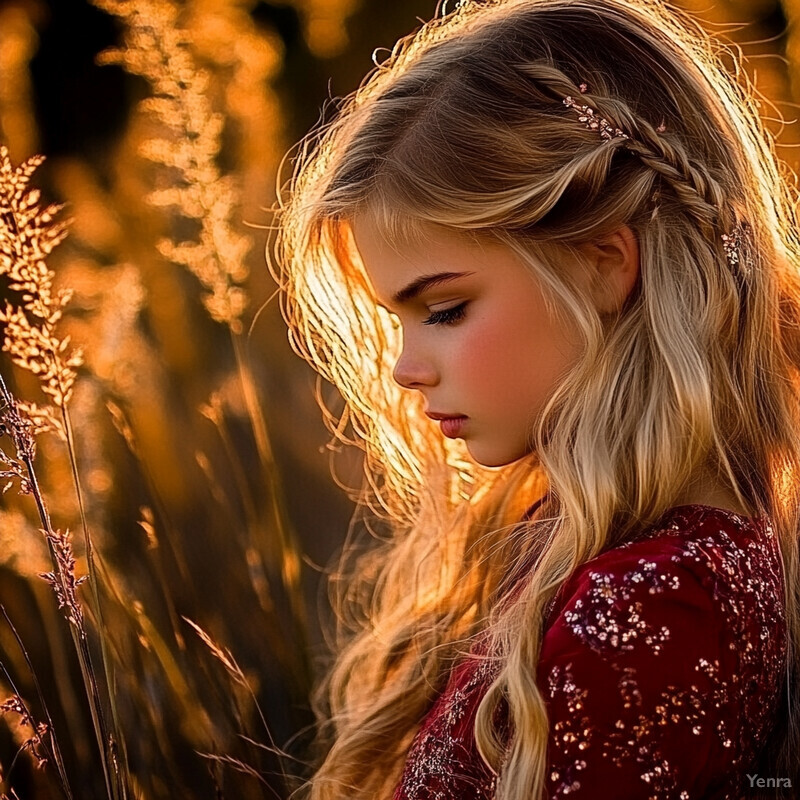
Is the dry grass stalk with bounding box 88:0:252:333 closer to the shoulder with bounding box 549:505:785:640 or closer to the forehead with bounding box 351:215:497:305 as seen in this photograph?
the forehead with bounding box 351:215:497:305

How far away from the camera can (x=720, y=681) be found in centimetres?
81

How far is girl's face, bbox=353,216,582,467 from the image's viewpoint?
3.10ft

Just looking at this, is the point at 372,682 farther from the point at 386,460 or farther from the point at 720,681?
the point at 720,681

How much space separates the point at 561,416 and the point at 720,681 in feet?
0.78

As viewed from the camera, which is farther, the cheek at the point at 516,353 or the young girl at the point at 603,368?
the cheek at the point at 516,353

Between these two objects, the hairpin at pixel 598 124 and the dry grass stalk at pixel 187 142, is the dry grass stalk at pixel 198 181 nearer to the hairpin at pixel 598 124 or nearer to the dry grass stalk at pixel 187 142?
the dry grass stalk at pixel 187 142

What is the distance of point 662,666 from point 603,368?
244mm

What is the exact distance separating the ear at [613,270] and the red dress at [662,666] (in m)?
0.18

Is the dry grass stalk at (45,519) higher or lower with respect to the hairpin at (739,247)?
lower

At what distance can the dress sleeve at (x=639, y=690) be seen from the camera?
791mm

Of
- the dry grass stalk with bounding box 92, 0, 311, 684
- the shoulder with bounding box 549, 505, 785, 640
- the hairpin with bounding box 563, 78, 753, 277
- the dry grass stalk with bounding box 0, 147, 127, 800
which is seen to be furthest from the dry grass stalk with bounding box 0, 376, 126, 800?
the hairpin with bounding box 563, 78, 753, 277

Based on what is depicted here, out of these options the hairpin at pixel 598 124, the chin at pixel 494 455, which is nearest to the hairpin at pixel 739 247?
the hairpin at pixel 598 124

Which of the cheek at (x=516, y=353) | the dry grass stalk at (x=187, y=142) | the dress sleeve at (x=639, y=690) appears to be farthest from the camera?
the dry grass stalk at (x=187, y=142)

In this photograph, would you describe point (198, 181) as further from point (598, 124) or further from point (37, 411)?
point (598, 124)
